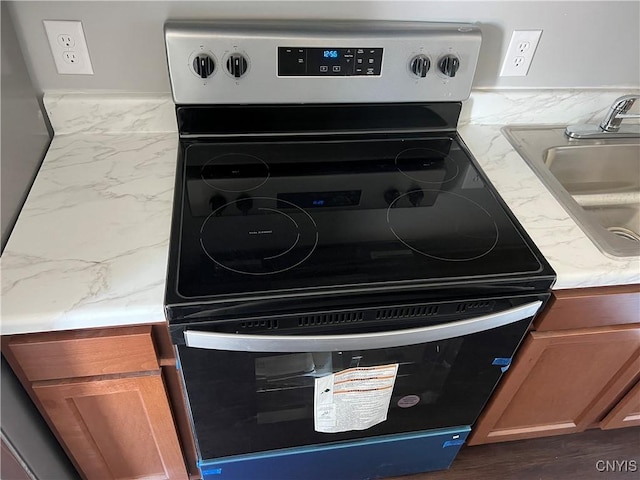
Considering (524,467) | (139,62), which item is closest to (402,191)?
(139,62)

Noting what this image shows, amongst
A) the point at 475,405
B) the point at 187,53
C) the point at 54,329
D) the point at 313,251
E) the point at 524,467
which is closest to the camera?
the point at 54,329

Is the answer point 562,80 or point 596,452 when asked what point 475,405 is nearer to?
point 596,452

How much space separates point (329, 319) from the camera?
0.88 metres

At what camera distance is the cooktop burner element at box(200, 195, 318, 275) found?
2.92ft

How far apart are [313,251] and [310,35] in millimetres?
469

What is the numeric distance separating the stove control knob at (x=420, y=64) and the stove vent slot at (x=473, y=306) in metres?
0.53

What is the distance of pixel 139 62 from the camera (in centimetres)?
113

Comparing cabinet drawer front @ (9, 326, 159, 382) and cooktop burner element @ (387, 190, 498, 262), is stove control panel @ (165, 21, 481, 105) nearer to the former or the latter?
cooktop burner element @ (387, 190, 498, 262)

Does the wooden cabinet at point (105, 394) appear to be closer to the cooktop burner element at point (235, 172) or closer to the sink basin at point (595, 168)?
the cooktop burner element at point (235, 172)

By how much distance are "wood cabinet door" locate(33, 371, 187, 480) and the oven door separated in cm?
7

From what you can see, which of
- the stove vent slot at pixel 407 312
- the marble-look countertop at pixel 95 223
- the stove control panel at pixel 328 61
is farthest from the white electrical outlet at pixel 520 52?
the marble-look countertop at pixel 95 223

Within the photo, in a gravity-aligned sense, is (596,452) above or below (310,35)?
below

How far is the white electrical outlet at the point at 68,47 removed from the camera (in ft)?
3.46

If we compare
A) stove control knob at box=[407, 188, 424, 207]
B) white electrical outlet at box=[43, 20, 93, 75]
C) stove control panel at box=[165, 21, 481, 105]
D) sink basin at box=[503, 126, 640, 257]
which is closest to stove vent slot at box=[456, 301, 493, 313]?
stove control knob at box=[407, 188, 424, 207]
